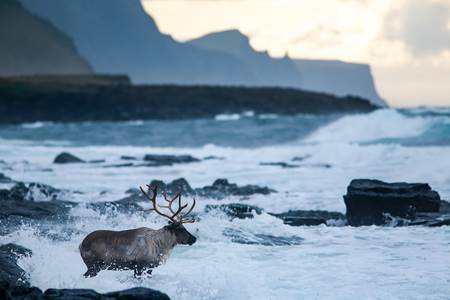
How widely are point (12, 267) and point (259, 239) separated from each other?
16.0 ft

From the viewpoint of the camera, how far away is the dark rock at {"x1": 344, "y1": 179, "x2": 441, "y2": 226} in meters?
15.0

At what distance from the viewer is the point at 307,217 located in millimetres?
15117

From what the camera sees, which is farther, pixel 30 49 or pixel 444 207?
pixel 30 49

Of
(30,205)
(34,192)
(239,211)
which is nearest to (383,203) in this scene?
(239,211)

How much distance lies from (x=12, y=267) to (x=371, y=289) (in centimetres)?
432

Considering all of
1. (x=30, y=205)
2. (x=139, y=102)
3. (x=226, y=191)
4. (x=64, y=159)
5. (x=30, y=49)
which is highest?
(x=30, y=49)

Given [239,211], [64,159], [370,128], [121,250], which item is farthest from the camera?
[370,128]

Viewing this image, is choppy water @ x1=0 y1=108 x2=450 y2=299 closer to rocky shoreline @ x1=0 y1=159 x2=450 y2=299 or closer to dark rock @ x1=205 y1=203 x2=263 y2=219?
dark rock @ x1=205 y1=203 x2=263 y2=219

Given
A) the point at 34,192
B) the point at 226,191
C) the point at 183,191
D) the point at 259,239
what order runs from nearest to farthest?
the point at 259,239, the point at 34,192, the point at 183,191, the point at 226,191

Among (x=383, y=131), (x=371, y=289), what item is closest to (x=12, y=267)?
(x=371, y=289)

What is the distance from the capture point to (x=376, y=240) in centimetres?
1265

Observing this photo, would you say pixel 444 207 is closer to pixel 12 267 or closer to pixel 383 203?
pixel 383 203

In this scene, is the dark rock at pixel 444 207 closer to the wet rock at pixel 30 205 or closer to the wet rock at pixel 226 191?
the wet rock at pixel 226 191

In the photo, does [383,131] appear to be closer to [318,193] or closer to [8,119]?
[318,193]
